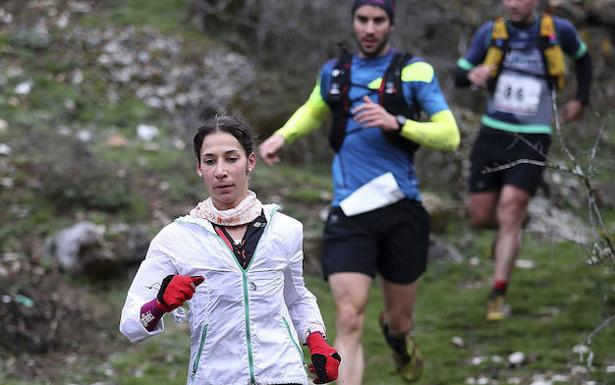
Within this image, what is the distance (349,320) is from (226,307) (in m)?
1.82

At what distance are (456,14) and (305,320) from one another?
9382mm

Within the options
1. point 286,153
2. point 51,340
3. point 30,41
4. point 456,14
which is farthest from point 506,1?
point 30,41

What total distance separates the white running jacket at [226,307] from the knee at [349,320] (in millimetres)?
1666

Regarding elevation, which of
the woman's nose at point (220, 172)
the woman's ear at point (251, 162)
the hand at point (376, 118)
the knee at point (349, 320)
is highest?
the hand at point (376, 118)

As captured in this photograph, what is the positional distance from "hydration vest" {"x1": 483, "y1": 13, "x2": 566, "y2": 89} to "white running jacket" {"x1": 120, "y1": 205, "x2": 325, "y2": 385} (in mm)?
4089

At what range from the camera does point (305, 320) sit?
145 inches

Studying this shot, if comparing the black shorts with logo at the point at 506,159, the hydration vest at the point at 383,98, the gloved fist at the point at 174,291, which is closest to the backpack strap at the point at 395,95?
the hydration vest at the point at 383,98

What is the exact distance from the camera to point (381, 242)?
5500 mm

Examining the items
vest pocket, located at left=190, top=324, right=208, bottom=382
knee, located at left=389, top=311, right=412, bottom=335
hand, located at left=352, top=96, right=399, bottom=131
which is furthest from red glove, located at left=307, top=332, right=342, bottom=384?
knee, located at left=389, top=311, right=412, bottom=335

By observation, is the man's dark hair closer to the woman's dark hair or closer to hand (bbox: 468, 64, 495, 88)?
hand (bbox: 468, 64, 495, 88)

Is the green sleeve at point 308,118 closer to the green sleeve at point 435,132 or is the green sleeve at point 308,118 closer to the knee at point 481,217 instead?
the green sleeve at point 435,132

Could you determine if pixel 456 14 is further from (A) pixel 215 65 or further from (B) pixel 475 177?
(B) pixel 475 177

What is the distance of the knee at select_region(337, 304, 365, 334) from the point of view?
5.15 metres

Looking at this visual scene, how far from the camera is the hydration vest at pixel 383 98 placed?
17.5 feet
